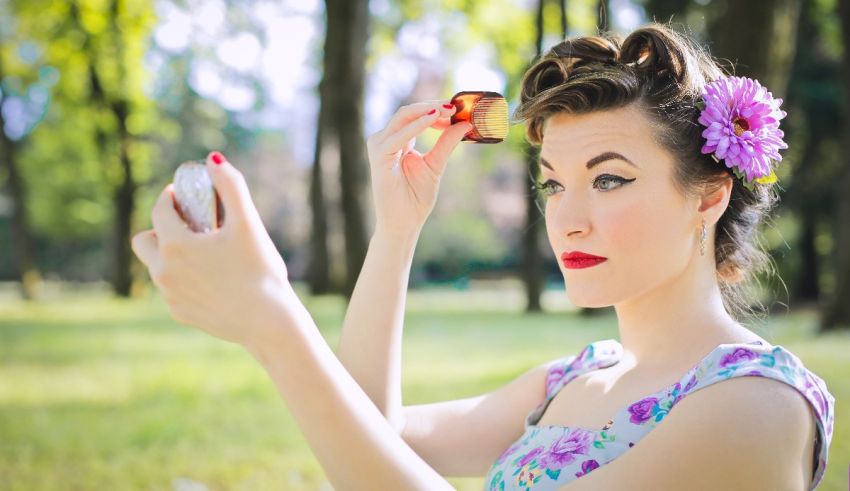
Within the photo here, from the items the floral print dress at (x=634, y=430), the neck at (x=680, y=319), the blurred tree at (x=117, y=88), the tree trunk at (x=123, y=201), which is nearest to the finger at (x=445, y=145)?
the neck at (x=680, y=319)

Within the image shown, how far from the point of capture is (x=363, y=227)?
33.8 feet

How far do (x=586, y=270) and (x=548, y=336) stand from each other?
8.88m

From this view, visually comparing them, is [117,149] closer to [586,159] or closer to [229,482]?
[229,482]

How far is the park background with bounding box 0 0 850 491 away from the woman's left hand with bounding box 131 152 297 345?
1.21m

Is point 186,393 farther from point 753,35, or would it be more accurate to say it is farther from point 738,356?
point 738,356

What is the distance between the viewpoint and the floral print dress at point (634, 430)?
5.15 ft

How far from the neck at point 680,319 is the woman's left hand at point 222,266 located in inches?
36.3

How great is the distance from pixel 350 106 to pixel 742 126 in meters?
8.83

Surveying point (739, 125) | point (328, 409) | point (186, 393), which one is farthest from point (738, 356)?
point (186, 393)

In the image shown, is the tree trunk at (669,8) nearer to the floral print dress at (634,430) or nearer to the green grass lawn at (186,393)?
the green grass lawn at (186,393)

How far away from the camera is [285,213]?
1587 inches

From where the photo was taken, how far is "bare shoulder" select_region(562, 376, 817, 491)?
149cm

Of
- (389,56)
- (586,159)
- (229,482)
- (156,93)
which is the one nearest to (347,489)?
(586,159)

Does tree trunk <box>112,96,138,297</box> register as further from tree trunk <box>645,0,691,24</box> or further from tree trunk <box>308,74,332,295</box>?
tree trunk <box>645,0,691,24</box>
